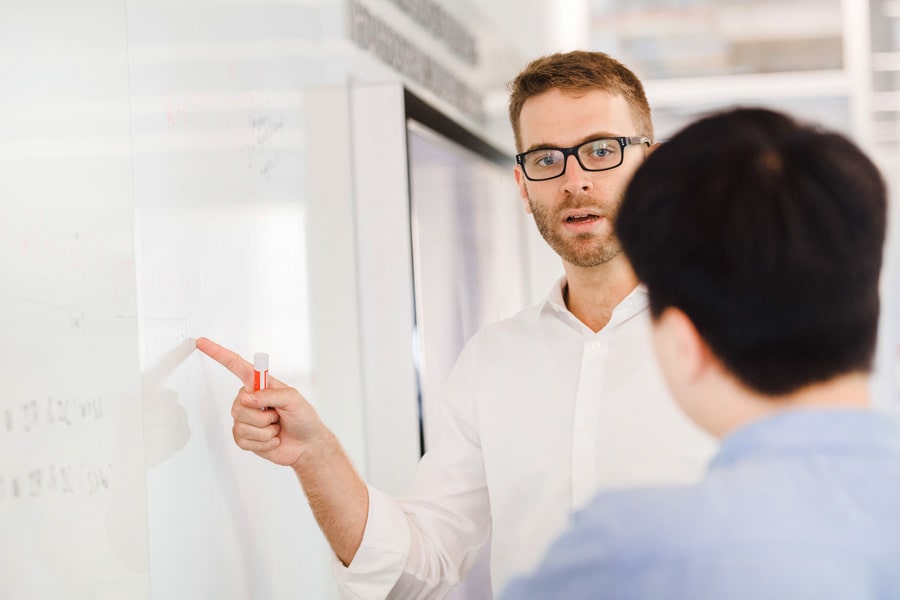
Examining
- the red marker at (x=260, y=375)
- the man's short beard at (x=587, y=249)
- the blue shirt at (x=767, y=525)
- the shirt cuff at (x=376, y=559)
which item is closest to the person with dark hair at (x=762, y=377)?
the blue shirt at (x=767, y=525)

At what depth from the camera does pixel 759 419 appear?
817 millimetres

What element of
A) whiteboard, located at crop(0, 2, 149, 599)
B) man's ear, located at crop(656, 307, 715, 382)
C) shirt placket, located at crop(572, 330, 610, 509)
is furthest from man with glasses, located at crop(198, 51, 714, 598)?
man's ear, located at crop(656, 307, 715, 382)

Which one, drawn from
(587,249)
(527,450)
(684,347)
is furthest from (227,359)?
(684,347)

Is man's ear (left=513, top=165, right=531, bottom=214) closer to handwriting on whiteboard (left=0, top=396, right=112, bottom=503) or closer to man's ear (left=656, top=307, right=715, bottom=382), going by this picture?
handwriting on whiteboard (left=0, top=396, right=112, bottom=503)

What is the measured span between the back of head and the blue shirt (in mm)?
1262

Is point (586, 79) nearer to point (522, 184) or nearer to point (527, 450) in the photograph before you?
point (522, 184)

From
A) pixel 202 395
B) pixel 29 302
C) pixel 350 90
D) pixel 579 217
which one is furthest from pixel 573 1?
pixel 29 302

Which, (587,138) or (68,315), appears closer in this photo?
(68,315)

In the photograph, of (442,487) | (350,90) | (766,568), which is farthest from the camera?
(350,90)

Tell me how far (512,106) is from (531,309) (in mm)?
427

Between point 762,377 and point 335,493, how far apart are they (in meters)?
0.97

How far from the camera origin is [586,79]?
197cm

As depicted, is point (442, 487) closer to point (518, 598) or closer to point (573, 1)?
point (518, 598)

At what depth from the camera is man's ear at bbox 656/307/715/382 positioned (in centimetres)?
84
